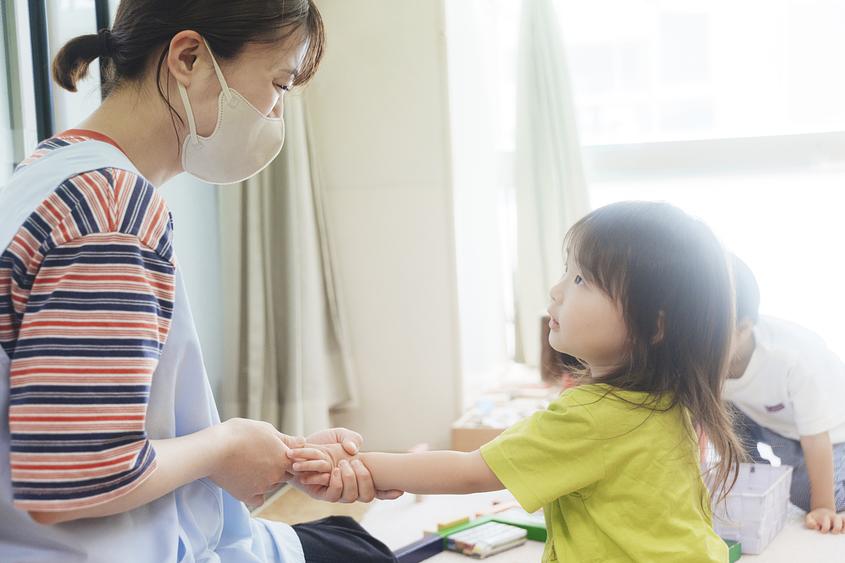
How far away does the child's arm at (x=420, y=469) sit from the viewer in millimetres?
1107

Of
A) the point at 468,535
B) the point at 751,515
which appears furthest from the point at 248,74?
the point at 751,515

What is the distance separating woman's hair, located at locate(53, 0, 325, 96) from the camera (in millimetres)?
1022

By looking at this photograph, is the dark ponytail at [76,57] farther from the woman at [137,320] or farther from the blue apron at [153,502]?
the blue apron at [153,502]

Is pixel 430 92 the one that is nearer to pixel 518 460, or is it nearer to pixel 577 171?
pixel 577 171

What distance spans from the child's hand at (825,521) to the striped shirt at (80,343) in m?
1.51

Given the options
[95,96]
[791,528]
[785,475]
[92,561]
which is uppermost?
[95,96]

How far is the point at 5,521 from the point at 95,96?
5.58 ft

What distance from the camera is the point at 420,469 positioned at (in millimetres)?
1153

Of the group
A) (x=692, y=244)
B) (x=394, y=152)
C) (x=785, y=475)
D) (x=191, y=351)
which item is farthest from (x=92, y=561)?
(x=394, y=152)

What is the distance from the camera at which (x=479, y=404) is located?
300cm

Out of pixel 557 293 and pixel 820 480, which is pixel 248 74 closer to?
pixel 557 293

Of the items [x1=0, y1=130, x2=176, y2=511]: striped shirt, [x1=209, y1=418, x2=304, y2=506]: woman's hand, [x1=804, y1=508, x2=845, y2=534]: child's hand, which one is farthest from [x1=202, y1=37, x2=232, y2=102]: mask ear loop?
[x1=804, y1=508, x2=845, y2=534]: child's hand

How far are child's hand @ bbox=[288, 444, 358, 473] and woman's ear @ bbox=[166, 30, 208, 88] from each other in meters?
0.49

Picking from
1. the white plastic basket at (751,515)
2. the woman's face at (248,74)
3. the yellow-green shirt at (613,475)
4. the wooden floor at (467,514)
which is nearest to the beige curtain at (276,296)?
the wooden floor at (467,514)
